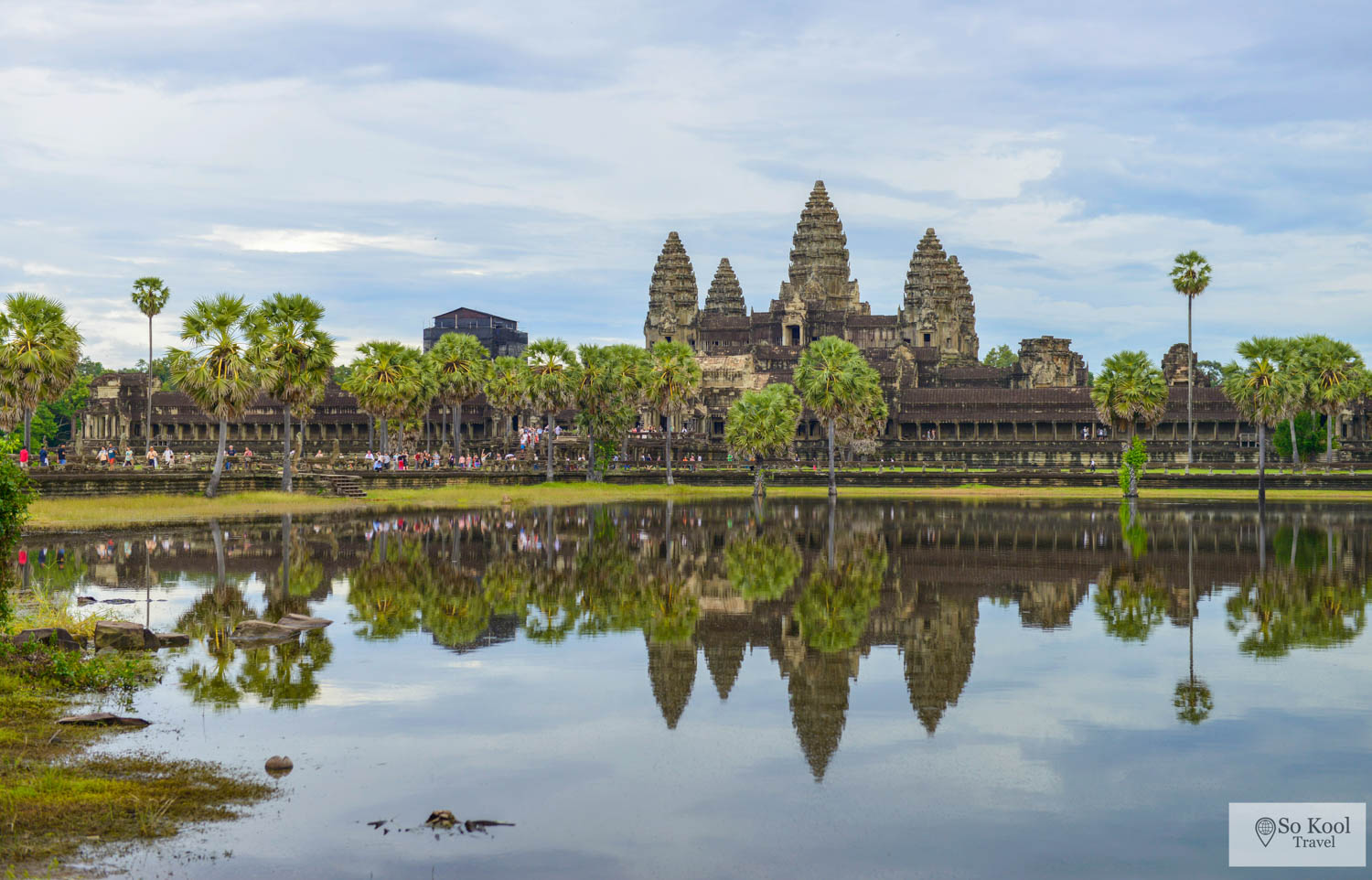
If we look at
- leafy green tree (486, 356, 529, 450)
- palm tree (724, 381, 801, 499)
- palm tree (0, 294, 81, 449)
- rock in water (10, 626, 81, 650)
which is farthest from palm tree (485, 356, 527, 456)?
rock in water (10, 626, 81, 650)

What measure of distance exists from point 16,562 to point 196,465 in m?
41.6

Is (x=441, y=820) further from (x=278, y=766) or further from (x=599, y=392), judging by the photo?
(x=599, y=392)

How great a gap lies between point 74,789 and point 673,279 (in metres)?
156

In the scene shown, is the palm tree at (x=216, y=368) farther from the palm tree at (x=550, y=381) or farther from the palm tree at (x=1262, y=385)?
the palm tree at (x=1262, y=385)

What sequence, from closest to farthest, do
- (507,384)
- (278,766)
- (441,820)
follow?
(441,820) < (278,766) < (507,384)

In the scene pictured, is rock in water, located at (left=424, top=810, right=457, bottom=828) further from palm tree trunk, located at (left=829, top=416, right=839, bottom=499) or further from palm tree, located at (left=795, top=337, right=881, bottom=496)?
palm tree, located at (left=795, top=337, right=881, bottom=496)

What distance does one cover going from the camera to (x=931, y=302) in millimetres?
160000

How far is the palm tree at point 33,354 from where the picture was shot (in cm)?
5216

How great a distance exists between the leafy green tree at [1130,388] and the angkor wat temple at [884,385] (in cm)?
1168

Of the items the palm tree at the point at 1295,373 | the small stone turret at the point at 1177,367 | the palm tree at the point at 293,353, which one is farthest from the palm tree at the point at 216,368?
the small stone turret at the point at 1177,367

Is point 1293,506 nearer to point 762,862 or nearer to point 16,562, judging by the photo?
point 16,562

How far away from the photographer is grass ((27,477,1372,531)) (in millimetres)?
48000

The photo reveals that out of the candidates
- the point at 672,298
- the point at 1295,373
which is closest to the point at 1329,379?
the point at 1295,373

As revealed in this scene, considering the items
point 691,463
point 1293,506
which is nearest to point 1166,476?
point 1293,506
